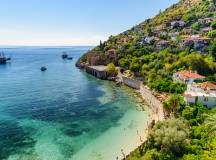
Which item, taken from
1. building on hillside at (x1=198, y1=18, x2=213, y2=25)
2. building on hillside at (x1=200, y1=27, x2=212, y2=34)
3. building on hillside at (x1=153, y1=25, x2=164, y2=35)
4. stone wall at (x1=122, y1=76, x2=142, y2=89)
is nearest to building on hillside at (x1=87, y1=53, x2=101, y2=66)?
building on hillside at (x1=153, y1=25, x2=164, y2=35)

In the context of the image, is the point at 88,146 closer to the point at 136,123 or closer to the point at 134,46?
the point at 136,123

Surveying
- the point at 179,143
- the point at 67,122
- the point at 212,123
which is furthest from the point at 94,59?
the point at 212,123

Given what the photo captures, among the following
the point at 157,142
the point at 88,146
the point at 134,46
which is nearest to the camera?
the point at 157,142

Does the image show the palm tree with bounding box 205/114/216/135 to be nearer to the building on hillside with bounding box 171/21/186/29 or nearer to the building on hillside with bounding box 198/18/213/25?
the building on hillside with bounding box 198/18/213/25

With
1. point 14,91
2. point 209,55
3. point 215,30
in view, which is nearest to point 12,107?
point 14,91

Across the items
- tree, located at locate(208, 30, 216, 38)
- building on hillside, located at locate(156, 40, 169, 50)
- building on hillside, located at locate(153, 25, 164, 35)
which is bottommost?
building on hillside, located at locate(156, 40, 169, 50)
